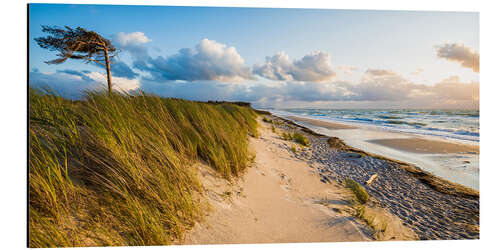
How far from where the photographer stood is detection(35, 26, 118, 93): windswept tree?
217 centimetres

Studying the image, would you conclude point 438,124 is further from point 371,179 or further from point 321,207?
point 321,207

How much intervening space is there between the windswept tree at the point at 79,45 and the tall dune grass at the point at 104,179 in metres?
0.70

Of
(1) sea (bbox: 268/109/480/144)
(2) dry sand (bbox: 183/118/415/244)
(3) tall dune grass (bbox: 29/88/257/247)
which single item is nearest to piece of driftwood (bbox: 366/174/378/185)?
→ (2) dry sand (bbox: 183/118/415/244)

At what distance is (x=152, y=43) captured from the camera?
282cm

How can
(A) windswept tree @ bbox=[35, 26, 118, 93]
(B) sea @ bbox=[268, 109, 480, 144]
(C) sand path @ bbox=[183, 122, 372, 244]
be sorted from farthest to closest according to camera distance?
(B) sea @ bbox=[268, 109, 480, 144], (A) windswept tree @ bbox=[35, 26, 118, 93], (C) sand path @ bbox=[183, 122, 372, 244]

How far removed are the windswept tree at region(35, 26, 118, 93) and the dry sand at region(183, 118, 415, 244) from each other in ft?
7.04

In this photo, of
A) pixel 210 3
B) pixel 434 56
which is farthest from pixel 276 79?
pixel 434 56

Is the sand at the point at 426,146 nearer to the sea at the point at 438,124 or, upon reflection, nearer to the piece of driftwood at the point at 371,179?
the sea at the point at 438,124

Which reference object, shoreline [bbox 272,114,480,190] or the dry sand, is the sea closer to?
shoreline [bbox 272,114,480,190]

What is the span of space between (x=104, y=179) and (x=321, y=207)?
232cm

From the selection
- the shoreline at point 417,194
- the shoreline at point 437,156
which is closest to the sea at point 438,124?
the shoreline at point 437,156

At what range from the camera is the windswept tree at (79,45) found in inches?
85.6

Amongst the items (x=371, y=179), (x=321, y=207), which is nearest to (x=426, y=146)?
(x=371, y=179)
